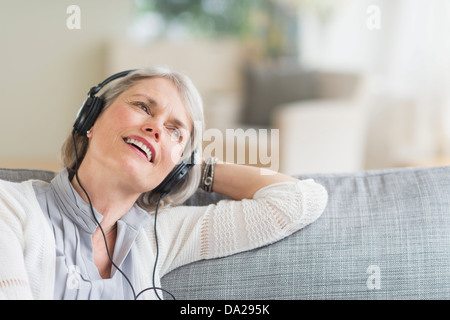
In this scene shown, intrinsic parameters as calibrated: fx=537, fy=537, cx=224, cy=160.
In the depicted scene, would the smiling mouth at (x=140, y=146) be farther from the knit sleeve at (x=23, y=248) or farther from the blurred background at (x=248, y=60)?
the blurred background at (x=248, y=60)

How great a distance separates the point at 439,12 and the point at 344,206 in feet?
10.9

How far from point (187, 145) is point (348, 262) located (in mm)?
427

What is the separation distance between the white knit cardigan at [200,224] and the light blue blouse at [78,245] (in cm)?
2

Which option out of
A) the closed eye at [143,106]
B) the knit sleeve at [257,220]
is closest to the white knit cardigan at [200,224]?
the knit sleeve at [257,220]

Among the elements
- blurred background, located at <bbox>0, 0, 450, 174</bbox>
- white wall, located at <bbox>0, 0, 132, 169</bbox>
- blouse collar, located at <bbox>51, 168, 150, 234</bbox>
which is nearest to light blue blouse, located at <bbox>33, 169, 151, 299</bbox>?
blouse collar, located at <bbox>51, 168, 150, 234</bbox>

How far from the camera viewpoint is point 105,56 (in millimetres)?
4320

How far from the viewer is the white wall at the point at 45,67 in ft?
13.1

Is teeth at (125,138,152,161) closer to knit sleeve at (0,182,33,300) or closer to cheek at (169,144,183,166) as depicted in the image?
cheek at (169,144,183,166)

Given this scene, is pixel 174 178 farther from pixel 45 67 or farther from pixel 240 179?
pixel 45 67

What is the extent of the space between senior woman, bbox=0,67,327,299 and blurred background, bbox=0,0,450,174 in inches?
84.0

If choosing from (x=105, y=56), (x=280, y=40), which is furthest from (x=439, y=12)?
(x=105, y=56)

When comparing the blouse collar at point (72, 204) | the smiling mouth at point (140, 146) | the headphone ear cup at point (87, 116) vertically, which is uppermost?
the headphone ear cup at point (87, 116)

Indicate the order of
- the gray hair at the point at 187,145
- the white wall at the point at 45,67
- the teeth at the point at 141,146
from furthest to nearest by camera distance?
the white wall at the point at 45,67, the gray hair at the point at 187,145, the teeth at the point at 141,146
